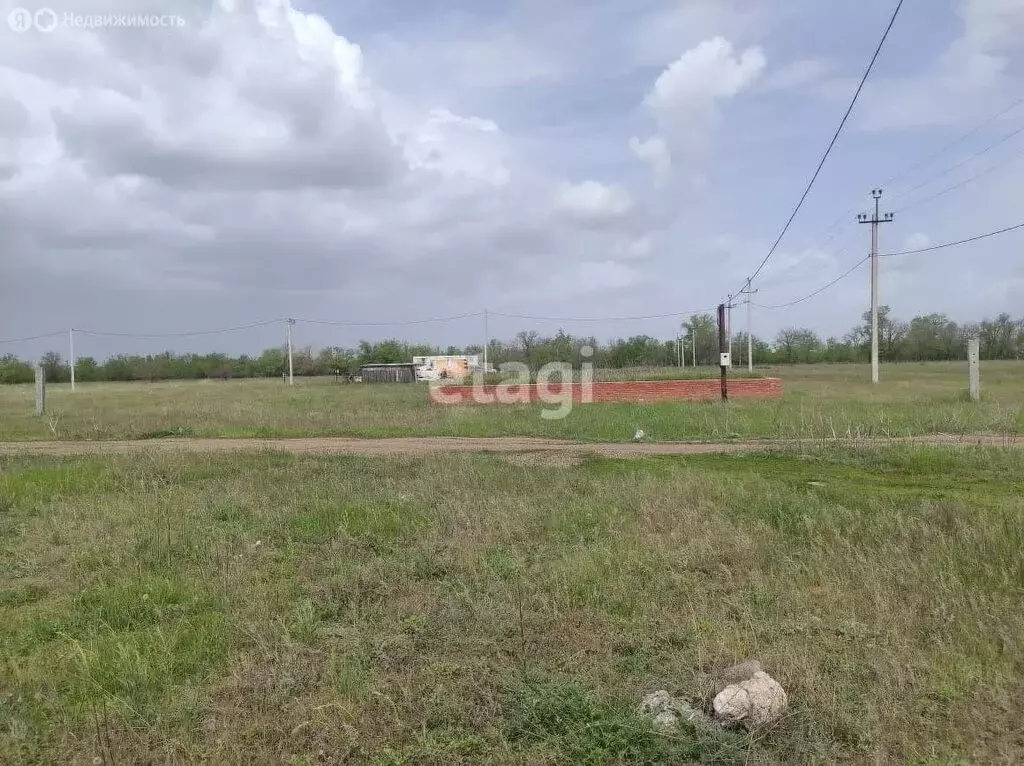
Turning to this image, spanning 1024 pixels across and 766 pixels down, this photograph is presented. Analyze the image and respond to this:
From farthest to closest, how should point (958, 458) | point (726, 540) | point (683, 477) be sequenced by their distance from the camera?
point (958, 458)
point (683, 477)
point (726, 540)

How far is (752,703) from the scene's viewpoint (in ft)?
9.99

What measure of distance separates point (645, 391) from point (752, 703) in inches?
858

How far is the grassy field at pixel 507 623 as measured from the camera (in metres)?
3.03

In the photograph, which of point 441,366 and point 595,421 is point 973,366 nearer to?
point 595,421

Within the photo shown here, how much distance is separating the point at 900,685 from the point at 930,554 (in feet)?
7.21

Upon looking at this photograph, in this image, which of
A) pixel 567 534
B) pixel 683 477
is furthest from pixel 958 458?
pixel 567 534

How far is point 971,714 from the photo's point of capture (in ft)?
10.1

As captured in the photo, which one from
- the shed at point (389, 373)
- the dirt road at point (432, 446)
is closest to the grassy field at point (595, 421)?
the dirt road at point (432, 446)

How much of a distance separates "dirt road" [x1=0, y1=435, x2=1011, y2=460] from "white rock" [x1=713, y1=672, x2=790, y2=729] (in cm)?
860

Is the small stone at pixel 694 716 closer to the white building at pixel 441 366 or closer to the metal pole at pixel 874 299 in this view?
the metal pole at pixel 874 299

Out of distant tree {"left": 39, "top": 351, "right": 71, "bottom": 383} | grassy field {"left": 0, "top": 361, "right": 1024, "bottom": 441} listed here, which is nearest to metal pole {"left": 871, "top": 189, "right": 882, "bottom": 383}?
grassy field {"left": 0, "top": 361, "right": 1024, "bottom": 441}

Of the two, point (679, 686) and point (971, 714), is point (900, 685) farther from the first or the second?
point (679, 686)

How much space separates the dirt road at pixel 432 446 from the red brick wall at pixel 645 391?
32.9 feet

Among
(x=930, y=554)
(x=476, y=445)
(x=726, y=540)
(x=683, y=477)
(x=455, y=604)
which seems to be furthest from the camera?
(x=476, y=445)
